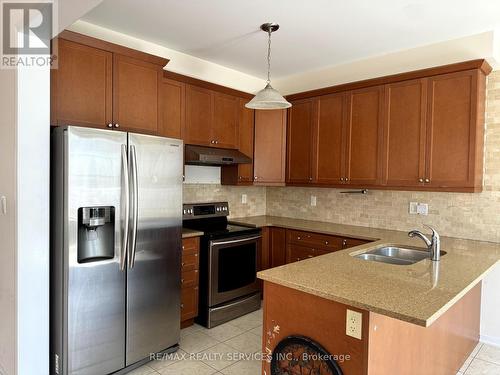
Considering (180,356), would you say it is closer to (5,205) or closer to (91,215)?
(91,215)

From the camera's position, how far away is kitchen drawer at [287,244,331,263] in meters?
3.56

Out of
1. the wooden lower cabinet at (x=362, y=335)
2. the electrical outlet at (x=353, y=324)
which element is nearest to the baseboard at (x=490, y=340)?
the wooden lower cabinet at (x=362, y=335)

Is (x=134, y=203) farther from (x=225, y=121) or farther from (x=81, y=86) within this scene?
(x=225, y=121)

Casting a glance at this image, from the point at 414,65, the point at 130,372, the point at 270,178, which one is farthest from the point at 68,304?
the point at 414,65

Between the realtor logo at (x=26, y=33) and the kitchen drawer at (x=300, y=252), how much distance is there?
9.27 feet

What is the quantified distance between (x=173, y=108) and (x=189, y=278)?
1.63m

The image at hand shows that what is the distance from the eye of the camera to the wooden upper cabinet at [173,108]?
320cm

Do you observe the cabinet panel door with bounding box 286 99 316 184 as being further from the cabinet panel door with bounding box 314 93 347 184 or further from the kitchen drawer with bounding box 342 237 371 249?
the kitchen drawer with bounding box 342 237 371 249

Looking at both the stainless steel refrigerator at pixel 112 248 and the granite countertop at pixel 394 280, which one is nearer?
the granite countertop at pixel 394 280

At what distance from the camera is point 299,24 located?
279cm

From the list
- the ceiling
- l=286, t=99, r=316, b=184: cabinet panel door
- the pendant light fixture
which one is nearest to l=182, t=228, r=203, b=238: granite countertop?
the pendant light fixture

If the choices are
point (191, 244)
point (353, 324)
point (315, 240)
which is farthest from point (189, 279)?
point (353, 324)

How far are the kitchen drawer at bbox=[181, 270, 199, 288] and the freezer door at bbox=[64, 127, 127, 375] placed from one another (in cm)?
76

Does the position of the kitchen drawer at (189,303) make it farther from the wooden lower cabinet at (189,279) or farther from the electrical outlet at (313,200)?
the electrical outlet at (313,200)
